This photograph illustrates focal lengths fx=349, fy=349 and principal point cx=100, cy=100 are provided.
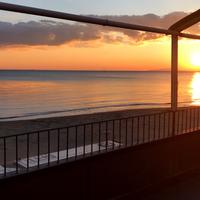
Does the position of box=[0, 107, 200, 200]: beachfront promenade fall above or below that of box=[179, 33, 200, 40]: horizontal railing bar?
below

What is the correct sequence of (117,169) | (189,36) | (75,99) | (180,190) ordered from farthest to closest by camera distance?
(75,99), (189,36), (180,190), (117,169)

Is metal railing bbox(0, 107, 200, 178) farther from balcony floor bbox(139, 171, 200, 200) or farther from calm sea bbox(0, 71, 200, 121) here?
calm sea bbox(0, 71, 200, 121)

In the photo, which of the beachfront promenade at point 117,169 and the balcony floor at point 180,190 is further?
the balcony floor at point 180,190

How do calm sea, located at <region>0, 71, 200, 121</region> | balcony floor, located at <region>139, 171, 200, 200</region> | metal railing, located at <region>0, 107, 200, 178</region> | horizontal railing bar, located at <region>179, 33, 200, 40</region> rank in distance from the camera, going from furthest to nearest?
calm sea, located at <region>0, 71, 200, 121</region> → horizontal railing bar, located at <region>179, 33, 200, 40</region> → balcony floor, located at <region>139, 171, 200, 200</region> → metal railing, located at <region>0, 107, 200, 178</region>

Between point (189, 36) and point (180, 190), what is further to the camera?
point (189, 36)

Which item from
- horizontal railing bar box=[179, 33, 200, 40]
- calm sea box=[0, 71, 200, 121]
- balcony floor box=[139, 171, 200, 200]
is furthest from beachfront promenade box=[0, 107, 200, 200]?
calm sea box=[0, 71, 200, 121]

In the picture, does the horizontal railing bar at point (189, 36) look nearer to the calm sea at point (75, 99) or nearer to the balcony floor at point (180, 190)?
the balcony floor at point (180, 190)

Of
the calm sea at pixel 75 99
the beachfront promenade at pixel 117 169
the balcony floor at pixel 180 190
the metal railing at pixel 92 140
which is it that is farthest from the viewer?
the calm sea at pixel 75 99

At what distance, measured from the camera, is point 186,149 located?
163 inches

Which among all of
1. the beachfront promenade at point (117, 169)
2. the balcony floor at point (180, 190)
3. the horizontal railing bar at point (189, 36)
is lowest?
the balcony floor at point (180, 190)

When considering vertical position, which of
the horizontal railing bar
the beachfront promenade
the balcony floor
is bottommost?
the balcony floor

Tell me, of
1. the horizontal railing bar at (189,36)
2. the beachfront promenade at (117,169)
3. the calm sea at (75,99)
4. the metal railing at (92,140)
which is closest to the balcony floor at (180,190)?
the beachfront promenade at (117,169)

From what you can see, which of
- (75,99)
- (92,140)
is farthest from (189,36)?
(75,99)

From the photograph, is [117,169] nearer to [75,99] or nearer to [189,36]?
[189,36]
